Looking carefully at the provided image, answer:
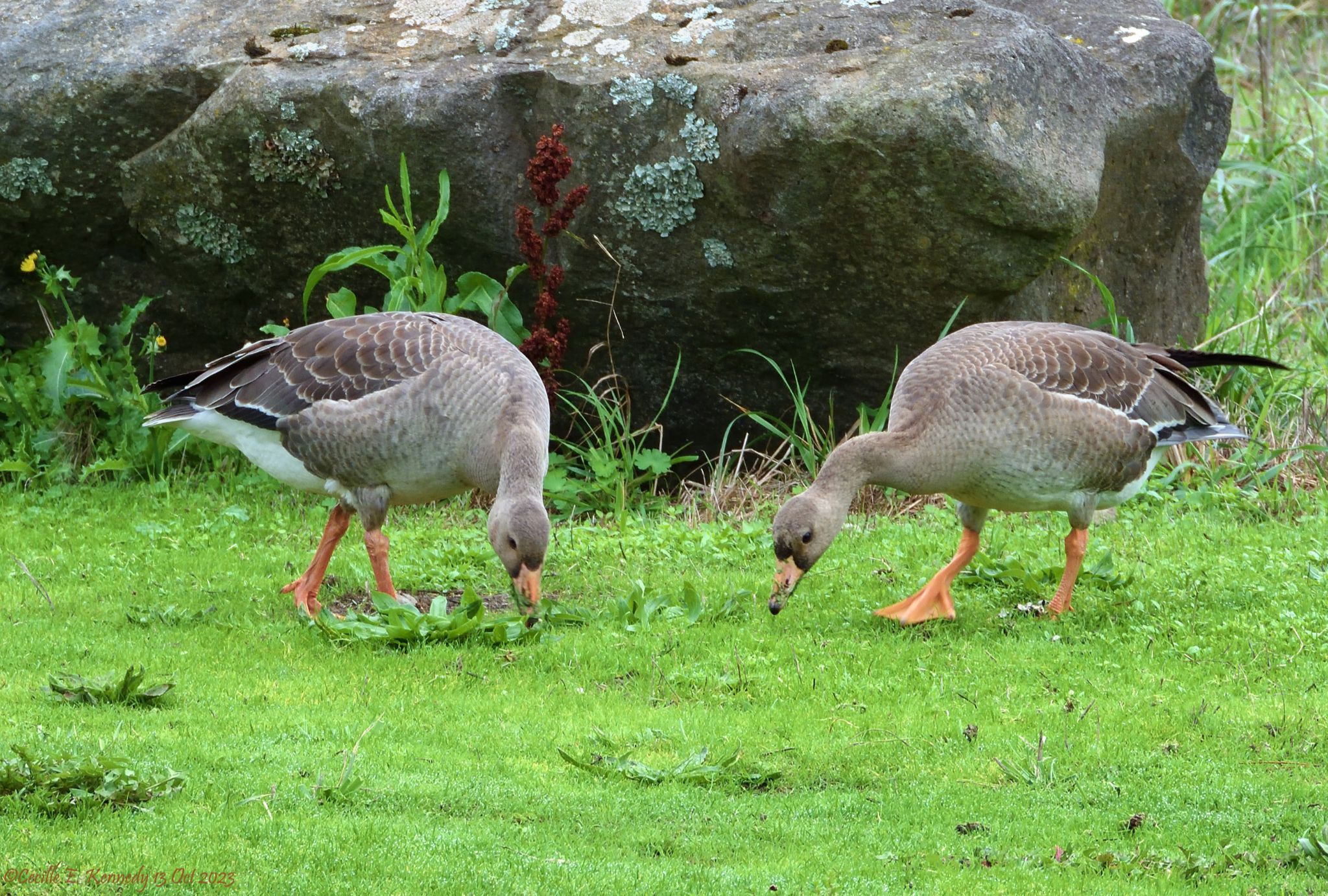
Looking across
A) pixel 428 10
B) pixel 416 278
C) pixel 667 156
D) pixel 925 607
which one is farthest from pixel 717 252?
pixel 925 607

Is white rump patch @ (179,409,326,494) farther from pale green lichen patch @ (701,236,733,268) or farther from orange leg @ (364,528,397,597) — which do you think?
pale green lichen patch @ (701,236,733,268)

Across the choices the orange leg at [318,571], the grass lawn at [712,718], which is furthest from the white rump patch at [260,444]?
the grass lawn at [712,718]

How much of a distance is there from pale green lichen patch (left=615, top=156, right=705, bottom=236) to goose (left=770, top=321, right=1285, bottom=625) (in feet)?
8.29

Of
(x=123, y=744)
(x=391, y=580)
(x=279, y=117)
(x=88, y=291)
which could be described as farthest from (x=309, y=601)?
(x=88, y=291)

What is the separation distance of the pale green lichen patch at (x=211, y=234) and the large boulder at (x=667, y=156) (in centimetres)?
2

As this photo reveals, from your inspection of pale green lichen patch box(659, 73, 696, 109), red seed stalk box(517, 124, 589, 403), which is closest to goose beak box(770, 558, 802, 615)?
red seed stalk box(517, 124, 589, 403)

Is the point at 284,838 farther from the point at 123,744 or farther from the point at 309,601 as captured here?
the point at 309,601

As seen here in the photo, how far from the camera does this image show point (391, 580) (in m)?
8.03

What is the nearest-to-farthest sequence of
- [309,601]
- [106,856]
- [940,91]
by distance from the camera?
1. [106,856]
2. [309,601]
3. [940,91]

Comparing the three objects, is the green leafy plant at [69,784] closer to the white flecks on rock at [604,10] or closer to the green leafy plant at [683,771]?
the green leafy plant at [683,771]

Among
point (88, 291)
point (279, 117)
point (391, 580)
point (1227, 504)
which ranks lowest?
point (1227, 504)

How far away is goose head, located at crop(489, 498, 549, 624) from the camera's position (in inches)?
267

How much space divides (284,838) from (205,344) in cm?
729

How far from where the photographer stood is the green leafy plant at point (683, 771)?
516 cm
